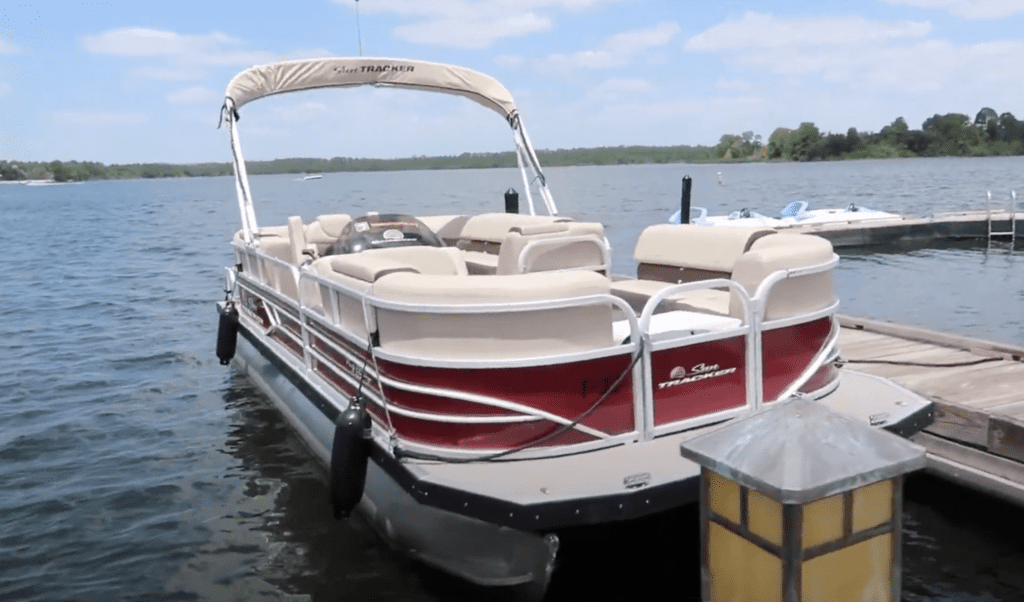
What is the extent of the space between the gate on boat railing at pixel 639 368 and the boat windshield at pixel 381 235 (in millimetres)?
1829

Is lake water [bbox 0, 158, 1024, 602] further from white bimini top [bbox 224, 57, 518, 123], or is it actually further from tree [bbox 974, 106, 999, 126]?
tree [bbox 974, 106, 999, 126]

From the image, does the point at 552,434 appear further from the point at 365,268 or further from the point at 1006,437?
the point at 1006,437

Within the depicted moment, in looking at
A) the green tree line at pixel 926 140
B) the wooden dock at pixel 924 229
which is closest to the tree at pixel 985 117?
the green tree line at pixel 926 140

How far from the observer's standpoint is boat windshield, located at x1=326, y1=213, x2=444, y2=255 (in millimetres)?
7145

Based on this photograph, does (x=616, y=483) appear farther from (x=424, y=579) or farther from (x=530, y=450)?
(x=424, y=579)

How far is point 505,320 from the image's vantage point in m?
4.05

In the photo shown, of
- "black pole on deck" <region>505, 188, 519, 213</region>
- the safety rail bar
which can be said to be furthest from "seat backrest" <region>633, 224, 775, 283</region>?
"black pole on deck" <region>505, 188, 519, 213</region>

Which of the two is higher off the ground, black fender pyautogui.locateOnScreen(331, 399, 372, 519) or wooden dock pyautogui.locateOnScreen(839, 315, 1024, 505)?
black fender pyautogui.locateOnScreen(331, 399, 372, 519)

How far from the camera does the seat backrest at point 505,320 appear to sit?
159 inches

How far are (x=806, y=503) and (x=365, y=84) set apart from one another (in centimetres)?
721

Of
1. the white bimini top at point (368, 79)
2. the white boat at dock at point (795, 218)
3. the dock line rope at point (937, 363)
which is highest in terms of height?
the white bimini top at point (368, 79)

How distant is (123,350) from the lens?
40.2 ft

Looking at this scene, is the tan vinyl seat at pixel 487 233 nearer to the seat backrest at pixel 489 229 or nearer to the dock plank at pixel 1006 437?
the seat backrest at pixel 489 229

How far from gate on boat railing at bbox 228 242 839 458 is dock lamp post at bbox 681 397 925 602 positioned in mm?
1249
